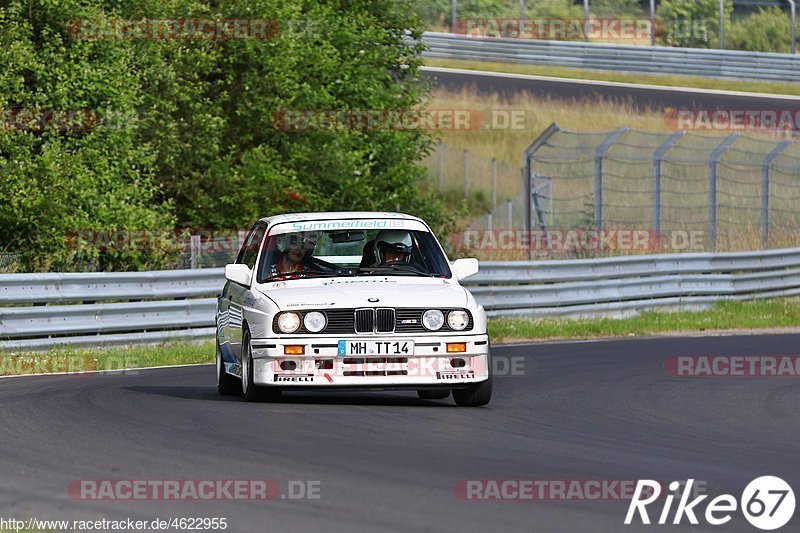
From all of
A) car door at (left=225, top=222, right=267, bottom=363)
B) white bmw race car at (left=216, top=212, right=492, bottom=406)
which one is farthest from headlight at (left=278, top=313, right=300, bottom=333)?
car door at (left=225, top=222, right=267, bottom=363)

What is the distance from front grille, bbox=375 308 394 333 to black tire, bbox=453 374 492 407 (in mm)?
811

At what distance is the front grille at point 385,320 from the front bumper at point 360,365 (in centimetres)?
7

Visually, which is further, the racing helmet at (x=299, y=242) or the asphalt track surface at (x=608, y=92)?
the asphalt track surface at (x=608, y=92)

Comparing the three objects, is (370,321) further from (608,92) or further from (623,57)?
(623,57)

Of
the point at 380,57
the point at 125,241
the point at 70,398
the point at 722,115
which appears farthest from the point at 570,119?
the point at 70,398

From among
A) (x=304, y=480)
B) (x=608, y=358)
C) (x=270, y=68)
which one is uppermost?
(x=270, y=68)

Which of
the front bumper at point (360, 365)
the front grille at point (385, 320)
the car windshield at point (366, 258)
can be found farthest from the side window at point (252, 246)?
the front grille at point (385, 320)

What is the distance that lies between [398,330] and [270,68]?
15.8 metres

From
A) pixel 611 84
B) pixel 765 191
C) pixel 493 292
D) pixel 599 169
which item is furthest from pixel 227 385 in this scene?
pixel 611 84

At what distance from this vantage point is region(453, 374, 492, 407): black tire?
11.8 meters

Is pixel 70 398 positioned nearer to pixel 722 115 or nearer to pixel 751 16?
pixel 722 115

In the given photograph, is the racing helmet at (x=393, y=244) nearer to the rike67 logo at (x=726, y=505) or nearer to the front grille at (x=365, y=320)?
the front grille at (x=365, y=320)

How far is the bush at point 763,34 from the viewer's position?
182 ft

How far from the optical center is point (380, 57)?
30469 mm
